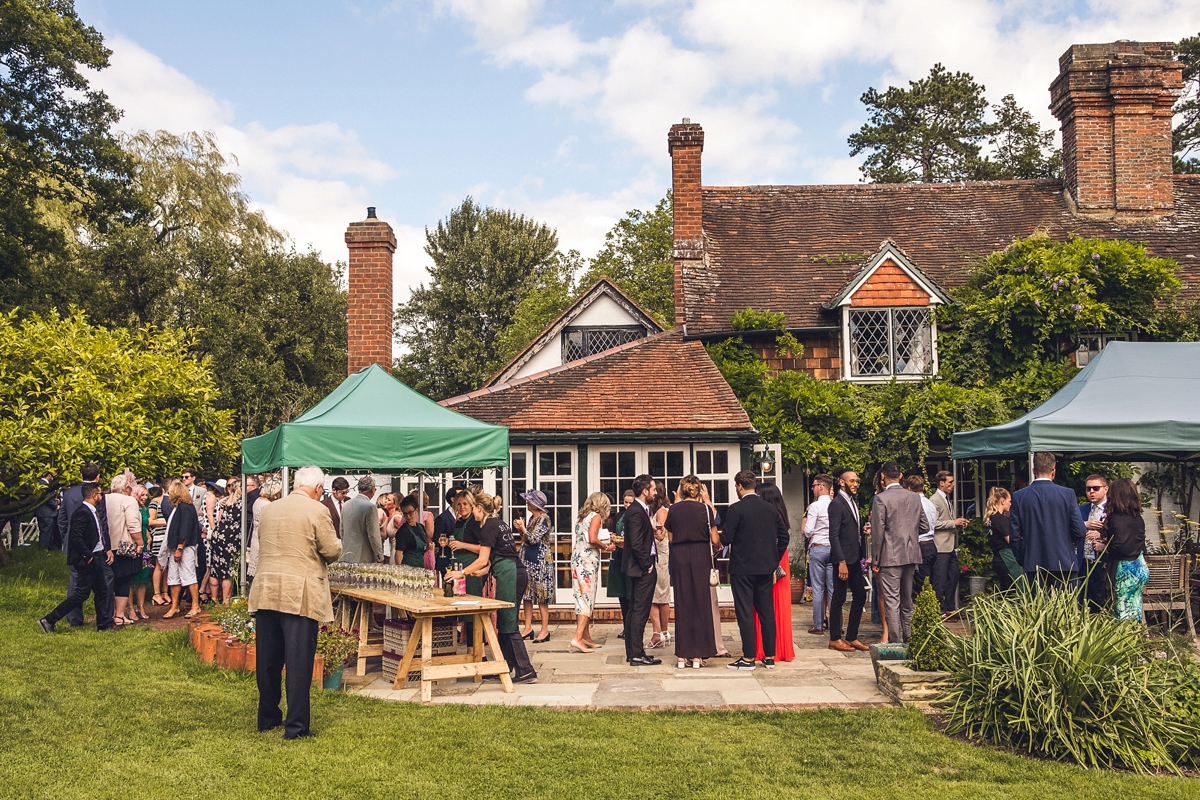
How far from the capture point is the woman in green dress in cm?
910

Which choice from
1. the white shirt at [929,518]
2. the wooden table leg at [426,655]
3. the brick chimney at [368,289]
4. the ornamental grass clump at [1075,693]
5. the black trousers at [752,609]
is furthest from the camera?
the brick chimney at [368,289]

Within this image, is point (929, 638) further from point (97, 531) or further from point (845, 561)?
point (97, 531)

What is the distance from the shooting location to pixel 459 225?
145 feet

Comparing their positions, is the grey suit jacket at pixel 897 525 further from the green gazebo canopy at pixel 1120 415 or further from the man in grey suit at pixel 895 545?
the green gazebo canopy at pixel 1120 415

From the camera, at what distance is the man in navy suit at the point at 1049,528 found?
873cm

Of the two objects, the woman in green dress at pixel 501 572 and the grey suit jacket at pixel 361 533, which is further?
the grey suit jacket at pixel 361 533

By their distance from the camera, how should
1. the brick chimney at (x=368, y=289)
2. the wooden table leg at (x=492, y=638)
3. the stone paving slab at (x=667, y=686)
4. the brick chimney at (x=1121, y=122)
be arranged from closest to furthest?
the stone paving slab at (x=667, y=686)
the wooden table leg at (x=492, y=638)
the brick chimney at (x=368, y=289)
the brick chimney at (x=1121, y=122)

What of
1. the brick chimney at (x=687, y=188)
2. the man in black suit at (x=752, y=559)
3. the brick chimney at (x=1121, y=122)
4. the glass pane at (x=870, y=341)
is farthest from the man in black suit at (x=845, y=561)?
the brick chimney at (x=1121, y=122)

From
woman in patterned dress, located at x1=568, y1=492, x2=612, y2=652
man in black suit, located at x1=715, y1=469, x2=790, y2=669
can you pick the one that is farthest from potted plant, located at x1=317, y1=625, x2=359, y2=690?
man in black suit, located at x1=715, y1=469, x2=790, y2=669

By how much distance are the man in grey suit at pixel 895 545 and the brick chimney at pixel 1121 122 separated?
1218 cm

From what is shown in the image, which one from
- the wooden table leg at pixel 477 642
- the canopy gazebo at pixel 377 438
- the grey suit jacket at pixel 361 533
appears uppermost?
the canopy gazebo at pixel 377 438

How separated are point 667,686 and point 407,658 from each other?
91.6 inches

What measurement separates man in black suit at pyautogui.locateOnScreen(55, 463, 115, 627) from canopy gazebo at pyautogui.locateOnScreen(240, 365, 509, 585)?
73.7 inches

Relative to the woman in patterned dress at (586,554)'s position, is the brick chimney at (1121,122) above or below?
above
